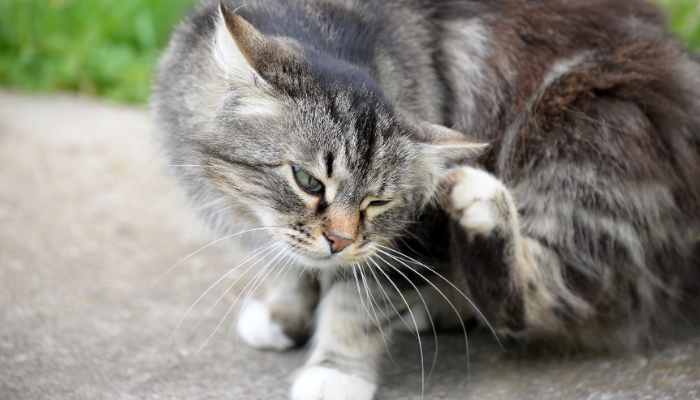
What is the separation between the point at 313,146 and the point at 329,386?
73 centimetres

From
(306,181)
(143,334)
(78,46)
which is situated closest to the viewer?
(306,181)

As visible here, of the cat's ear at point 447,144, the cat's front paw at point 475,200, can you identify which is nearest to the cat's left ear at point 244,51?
the cat's ear at point 447,144

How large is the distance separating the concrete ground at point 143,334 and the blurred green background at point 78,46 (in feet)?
3.70

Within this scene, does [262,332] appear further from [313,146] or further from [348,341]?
[313,146]

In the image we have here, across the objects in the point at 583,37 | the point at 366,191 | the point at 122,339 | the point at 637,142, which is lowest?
the point at 122,339

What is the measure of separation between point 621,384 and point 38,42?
14.0ft

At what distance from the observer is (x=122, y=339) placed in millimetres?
1900

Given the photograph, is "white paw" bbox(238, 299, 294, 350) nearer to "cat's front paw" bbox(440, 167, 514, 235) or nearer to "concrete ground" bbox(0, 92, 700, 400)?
"concrete ground" bbox(0, 92, 700, 400)

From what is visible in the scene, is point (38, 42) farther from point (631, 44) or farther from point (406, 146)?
point (631, 44)

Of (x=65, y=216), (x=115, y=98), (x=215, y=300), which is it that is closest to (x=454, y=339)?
(x=215, y=300)

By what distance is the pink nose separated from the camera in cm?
147

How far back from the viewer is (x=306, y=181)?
4.83ft

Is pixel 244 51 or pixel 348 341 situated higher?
pixel 244 51

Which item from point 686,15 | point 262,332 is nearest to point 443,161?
point 262,332
